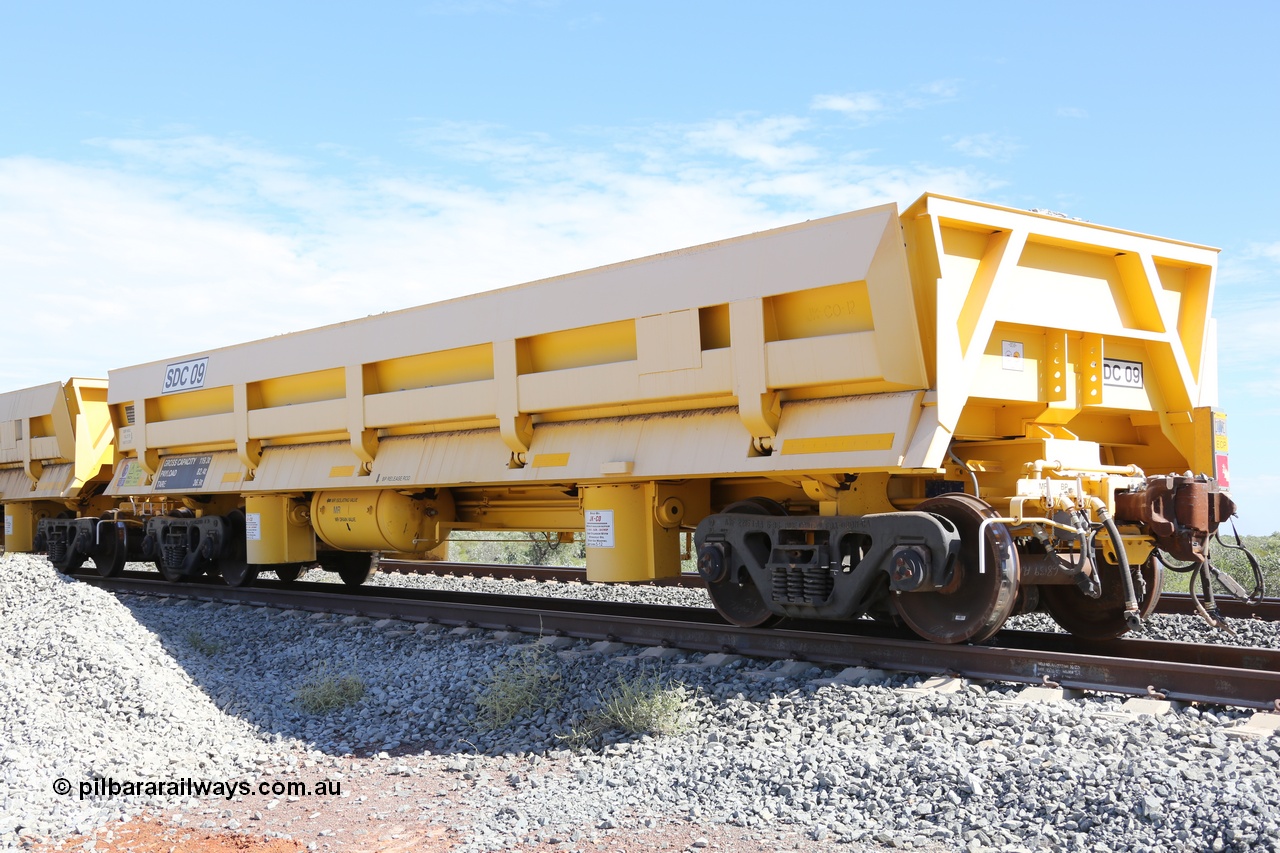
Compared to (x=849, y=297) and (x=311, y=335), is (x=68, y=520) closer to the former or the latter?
(x=311, y=335)

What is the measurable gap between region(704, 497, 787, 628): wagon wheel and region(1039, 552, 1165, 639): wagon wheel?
2.05 meters

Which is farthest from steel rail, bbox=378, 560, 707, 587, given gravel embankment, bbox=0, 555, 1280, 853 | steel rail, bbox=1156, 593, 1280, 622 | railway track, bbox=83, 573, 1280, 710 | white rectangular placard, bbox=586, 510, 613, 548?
steel rail, bbox=1156, 593, 1280, 622

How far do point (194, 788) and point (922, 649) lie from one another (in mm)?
4214

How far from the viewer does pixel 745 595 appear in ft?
24.8

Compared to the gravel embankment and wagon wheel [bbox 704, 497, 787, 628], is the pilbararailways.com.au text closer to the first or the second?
the gravel embankment

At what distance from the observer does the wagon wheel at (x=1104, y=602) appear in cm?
725

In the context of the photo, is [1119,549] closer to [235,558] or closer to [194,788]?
[194,788]

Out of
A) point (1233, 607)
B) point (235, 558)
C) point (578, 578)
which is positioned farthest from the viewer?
point (578, 578)

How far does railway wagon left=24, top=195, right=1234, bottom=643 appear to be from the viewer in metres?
6.23

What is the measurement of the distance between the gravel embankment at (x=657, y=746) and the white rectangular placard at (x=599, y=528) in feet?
2.90

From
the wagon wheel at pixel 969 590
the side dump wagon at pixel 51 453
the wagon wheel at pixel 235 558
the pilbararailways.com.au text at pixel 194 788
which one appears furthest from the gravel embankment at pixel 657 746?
the side dump wagon at pixel 51 453

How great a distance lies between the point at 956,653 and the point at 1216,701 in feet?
4.60

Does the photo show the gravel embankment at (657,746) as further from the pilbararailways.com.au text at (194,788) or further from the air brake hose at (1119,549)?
the air brake hose at (1119,549)

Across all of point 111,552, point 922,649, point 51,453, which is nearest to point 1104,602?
point 922,649
